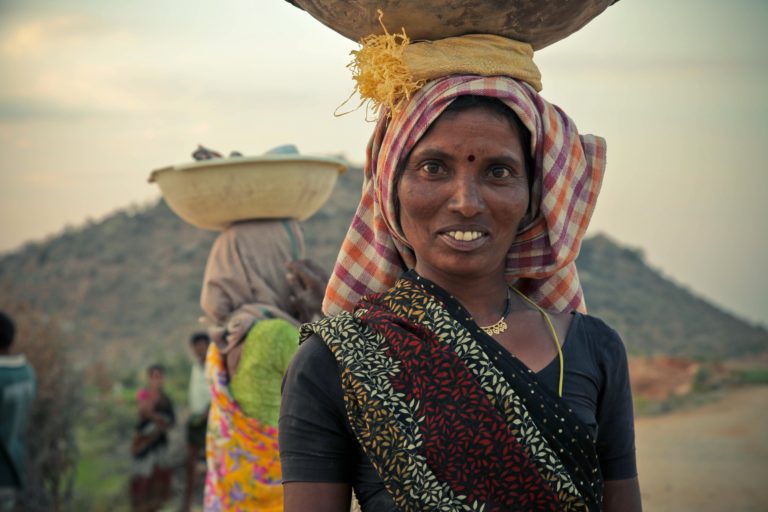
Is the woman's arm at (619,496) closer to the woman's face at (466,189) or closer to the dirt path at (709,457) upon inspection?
the woman's face at (466,189)

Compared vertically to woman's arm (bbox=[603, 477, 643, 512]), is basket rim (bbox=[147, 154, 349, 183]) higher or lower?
higher

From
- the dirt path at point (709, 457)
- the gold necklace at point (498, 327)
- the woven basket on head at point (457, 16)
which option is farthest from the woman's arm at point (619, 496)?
the dirt path at point (709, 457)

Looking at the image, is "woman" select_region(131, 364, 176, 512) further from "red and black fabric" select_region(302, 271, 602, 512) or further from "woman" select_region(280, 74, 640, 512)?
"red and black fabric" select_region(302, 271, 602, 512)

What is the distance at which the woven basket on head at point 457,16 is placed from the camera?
2.19 m

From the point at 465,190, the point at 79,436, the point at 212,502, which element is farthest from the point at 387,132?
the point at 79,436

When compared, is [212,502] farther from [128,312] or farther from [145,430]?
[128,312]

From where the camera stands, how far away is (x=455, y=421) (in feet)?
6.59

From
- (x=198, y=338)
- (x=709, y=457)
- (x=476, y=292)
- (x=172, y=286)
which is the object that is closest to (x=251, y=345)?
(x=476, y=292)

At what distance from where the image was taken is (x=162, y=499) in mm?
10570

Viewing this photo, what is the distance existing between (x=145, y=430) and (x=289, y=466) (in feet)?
29.4

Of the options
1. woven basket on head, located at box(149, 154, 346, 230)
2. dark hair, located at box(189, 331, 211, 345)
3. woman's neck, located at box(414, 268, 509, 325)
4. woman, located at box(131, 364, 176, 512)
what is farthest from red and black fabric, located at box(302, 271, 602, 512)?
woman, located at box(131, 364, 176, 512)

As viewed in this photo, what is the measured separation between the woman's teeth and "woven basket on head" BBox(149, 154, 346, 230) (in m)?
2.71

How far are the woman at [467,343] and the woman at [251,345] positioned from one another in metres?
2.20

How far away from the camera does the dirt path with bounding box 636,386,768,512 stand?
36.7 feet
